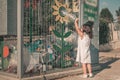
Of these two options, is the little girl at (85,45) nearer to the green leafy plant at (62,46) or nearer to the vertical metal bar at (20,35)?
the green leafy plant at (62,46)

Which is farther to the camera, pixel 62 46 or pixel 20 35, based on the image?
pixel 62 46

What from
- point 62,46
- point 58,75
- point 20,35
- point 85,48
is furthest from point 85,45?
point 20,35

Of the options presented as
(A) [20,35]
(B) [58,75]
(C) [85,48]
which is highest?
(A) [20,35]

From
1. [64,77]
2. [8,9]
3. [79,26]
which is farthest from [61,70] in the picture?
[8,9]

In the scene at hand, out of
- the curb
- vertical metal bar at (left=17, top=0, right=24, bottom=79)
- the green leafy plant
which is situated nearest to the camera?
vertical metal bar at (left=17, top=0, right=24, bottom=79)

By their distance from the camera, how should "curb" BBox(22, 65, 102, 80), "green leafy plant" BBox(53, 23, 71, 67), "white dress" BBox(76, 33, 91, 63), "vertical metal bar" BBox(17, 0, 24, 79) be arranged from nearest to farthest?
"vertical metal bar" BBox(17, 0, 24, 79)
"curb" BBox(22, 65, 102, 80)
"white dress" BBox(76, 33, 91, 63)
"green leafy plant" BBox(53, 23, 71, 67)

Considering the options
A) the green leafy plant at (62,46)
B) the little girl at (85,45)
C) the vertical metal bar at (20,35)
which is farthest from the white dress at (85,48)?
the vertical metal bar at (20,35)

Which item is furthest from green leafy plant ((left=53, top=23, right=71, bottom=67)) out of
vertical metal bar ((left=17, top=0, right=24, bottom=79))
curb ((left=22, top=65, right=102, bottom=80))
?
vertical metal bar ((left=17, top=0, right=24, bottom=79))

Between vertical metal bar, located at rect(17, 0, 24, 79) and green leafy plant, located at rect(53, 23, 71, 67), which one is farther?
green leafy plant, located at rect(53, 23, 71, 67)

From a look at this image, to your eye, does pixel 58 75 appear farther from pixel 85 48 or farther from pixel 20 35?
pixel 20 35

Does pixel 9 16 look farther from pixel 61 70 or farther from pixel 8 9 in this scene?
pixel 61 70

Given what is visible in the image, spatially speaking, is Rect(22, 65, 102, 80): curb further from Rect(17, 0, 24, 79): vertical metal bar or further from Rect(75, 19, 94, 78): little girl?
Rect(75, 19, 94, 78): little girl

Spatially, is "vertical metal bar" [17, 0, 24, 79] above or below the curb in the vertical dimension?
above

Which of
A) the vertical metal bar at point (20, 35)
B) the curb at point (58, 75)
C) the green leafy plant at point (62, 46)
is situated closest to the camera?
the vertical metal bar at point (20, 35)
